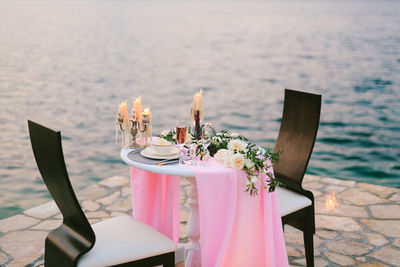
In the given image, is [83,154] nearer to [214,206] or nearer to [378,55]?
[214,206]

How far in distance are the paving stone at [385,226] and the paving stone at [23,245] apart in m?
2.37

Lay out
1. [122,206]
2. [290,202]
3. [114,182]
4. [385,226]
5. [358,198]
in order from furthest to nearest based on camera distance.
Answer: [114,182] < [358,198] < [122,206] < [385,226] < [290,202]

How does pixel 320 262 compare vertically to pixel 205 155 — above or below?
below

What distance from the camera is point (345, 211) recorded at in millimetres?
4098

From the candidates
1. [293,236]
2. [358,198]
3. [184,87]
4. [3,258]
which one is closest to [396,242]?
[293,236]

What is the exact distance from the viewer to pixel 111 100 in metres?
9.66

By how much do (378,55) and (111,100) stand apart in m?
10.1

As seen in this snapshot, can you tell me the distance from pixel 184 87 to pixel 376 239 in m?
8.25

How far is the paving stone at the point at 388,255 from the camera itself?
329 cm

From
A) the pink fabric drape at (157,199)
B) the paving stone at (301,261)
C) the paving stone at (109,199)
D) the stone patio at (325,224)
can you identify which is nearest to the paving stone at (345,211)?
the stone patio at (325,224)

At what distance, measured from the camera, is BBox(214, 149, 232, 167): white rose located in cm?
252

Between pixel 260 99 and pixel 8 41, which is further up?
pixel 8 41

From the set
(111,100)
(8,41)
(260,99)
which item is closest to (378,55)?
(260,99)

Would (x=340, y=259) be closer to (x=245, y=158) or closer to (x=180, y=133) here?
(x=245, y=158)
